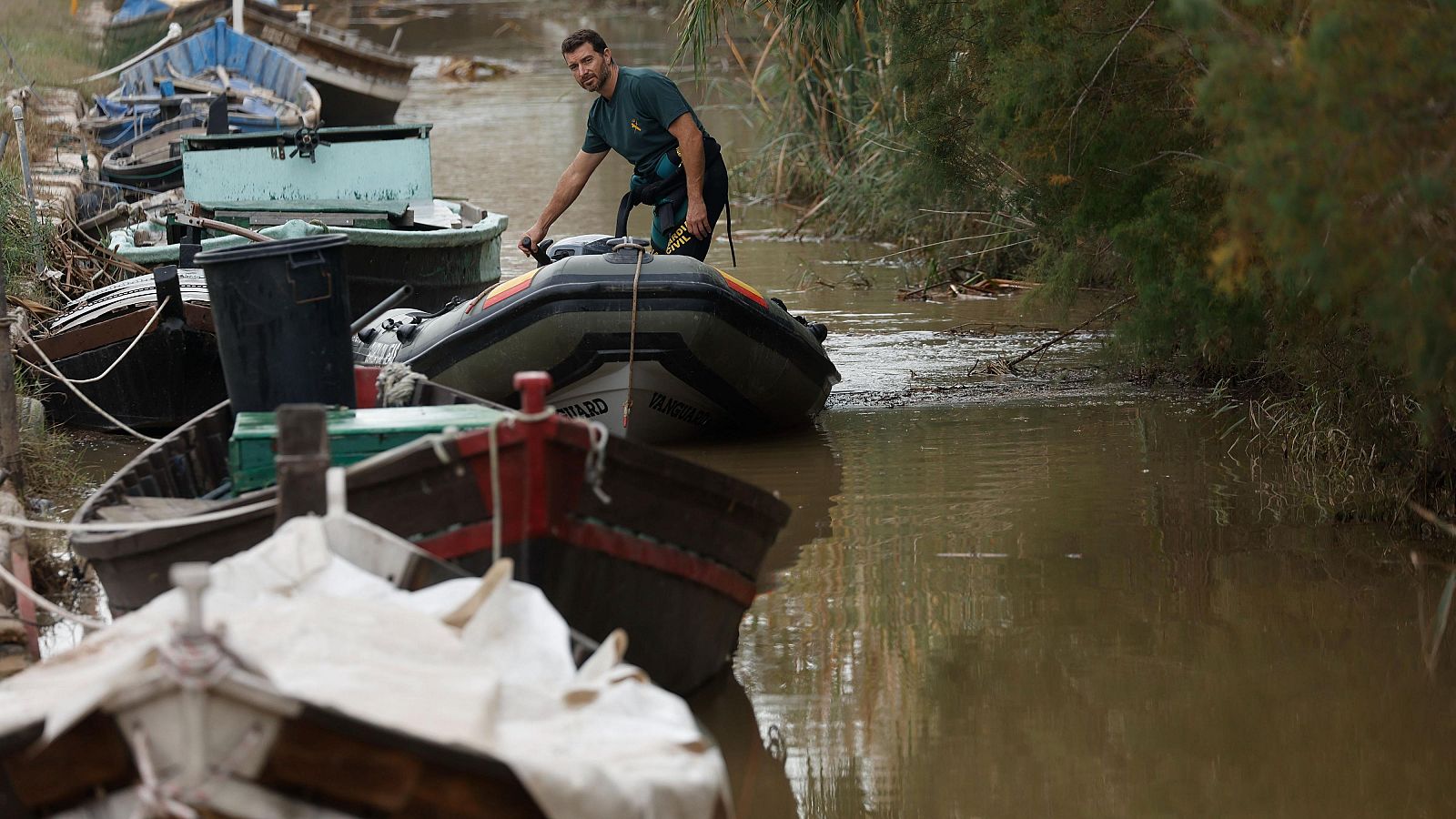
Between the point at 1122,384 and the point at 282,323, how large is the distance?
5668 mm

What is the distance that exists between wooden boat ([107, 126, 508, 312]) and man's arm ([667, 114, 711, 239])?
3.11 meters

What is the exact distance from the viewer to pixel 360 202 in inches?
483

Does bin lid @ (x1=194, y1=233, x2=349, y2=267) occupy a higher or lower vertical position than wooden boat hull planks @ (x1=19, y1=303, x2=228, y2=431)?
higher

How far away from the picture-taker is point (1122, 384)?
9875mm

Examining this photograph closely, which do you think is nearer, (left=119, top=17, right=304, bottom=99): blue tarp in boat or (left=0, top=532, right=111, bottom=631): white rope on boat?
(left=0, top=532, right=111, bottom=631): white rope on boat

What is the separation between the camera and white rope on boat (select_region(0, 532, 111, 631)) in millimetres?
4582

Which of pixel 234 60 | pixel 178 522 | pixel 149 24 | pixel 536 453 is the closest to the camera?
pixel 536 453

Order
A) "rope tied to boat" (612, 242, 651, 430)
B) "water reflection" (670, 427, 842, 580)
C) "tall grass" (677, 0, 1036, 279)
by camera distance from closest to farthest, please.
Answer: "water reflection" (670, 427, 842, 580), "rope tied to boat" (612, 242, 651, 430), "tall grass" (677, 0, 1036, 279)

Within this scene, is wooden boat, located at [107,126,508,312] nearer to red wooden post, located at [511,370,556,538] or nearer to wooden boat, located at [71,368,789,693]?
wooden boat, located at [71,368,789,693]

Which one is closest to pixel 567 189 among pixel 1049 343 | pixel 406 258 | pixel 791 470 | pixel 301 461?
pixel 791 470

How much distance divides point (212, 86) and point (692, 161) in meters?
13.9

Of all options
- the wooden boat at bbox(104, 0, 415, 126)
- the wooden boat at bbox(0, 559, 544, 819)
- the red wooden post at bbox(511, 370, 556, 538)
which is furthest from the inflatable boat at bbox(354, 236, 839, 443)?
the wooden boat at bbox(104, 0, 415, 126)

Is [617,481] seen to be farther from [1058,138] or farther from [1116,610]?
[1058,138]

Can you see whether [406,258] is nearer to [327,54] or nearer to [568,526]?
[568,526]
